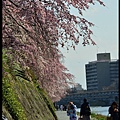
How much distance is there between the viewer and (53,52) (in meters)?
13.5

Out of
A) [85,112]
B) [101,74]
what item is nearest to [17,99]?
[85,112]

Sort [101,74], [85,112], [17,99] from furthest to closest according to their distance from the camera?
1. [101,74]
2. [85,112]
3. [17,99]

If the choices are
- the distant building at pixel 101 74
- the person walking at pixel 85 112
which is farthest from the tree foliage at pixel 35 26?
the distant building at pixel 101 74

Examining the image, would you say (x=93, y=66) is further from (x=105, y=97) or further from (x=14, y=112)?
(x=14, y=112)

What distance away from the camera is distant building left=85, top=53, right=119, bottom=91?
10225cm

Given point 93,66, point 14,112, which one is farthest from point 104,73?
point 14,112

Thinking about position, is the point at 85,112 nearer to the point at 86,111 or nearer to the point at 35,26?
the point at 86,111

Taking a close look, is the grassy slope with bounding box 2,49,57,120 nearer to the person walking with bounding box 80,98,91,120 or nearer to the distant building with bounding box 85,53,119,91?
the person walking with bounding box 80,98,91,120

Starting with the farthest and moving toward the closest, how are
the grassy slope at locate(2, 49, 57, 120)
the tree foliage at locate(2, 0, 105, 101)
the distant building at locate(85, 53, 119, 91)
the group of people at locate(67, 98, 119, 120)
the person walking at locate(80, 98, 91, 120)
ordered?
the distant building at locate(85, 53, 119, 91) → the person walking at locate(80, 98, 91, 120) → the group of people at locate(67, 98, 119, 120) → the grassy slope at locate(2, 49, 57, 120) → the tree foliage at locate(2, 0, 105, 101)

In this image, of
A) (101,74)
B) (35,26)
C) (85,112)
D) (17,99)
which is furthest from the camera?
(101,74)

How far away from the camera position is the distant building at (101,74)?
102250mm

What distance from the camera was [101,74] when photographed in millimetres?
110250

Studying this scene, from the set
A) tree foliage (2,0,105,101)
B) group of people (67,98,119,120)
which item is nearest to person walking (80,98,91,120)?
group of people (67,98,119,120)

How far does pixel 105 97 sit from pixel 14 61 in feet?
336
